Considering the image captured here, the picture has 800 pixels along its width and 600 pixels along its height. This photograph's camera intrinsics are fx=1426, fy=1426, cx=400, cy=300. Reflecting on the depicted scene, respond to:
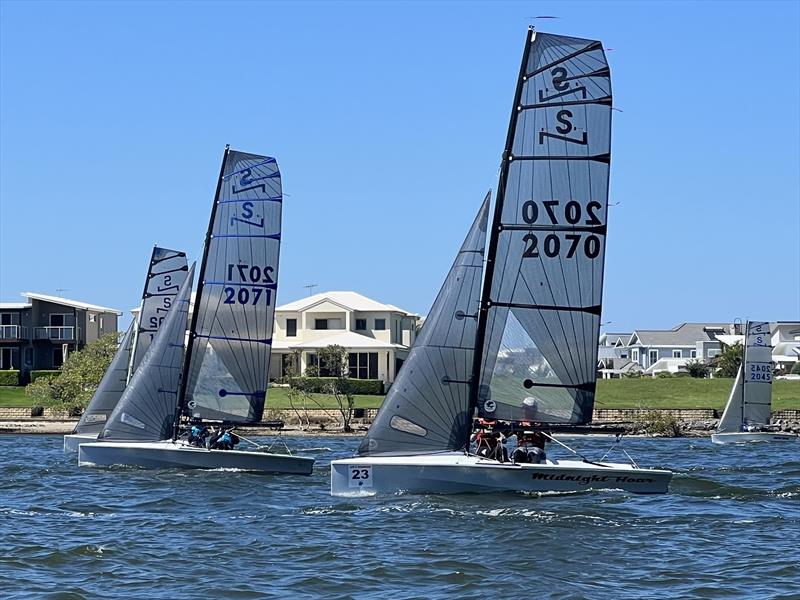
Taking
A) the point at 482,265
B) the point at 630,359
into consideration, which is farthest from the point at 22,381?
the point at 630,359

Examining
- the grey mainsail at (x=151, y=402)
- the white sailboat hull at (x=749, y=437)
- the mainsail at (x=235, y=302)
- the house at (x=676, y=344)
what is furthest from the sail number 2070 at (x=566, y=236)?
the house at (x=676, y=344)

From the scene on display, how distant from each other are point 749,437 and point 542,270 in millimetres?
33923

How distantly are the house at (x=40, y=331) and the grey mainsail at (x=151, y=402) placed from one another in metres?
51.3

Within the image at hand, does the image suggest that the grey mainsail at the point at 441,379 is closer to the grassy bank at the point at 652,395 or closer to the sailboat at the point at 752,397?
the sailboat at the point at 752,397

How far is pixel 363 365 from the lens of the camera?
287ft

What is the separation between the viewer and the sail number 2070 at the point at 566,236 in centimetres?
2872

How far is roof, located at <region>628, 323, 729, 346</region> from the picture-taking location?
466 ft

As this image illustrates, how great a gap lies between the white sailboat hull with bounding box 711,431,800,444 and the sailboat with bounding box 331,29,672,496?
104ft

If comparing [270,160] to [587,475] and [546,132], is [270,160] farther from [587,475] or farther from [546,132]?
[587,475]

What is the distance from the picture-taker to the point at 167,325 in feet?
124

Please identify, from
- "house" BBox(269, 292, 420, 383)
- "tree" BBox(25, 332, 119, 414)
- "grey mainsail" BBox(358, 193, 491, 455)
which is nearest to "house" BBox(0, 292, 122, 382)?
"house" BBox(269, 292, 420, 383)

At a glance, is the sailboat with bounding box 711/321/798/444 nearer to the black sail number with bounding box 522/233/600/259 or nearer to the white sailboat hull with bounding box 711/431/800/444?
the white sailboat hull with bounding box 711/431/800/444

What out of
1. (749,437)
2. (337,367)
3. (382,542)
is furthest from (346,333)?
(382,542)

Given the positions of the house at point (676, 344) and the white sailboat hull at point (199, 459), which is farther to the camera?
the house at point (676, 344)
